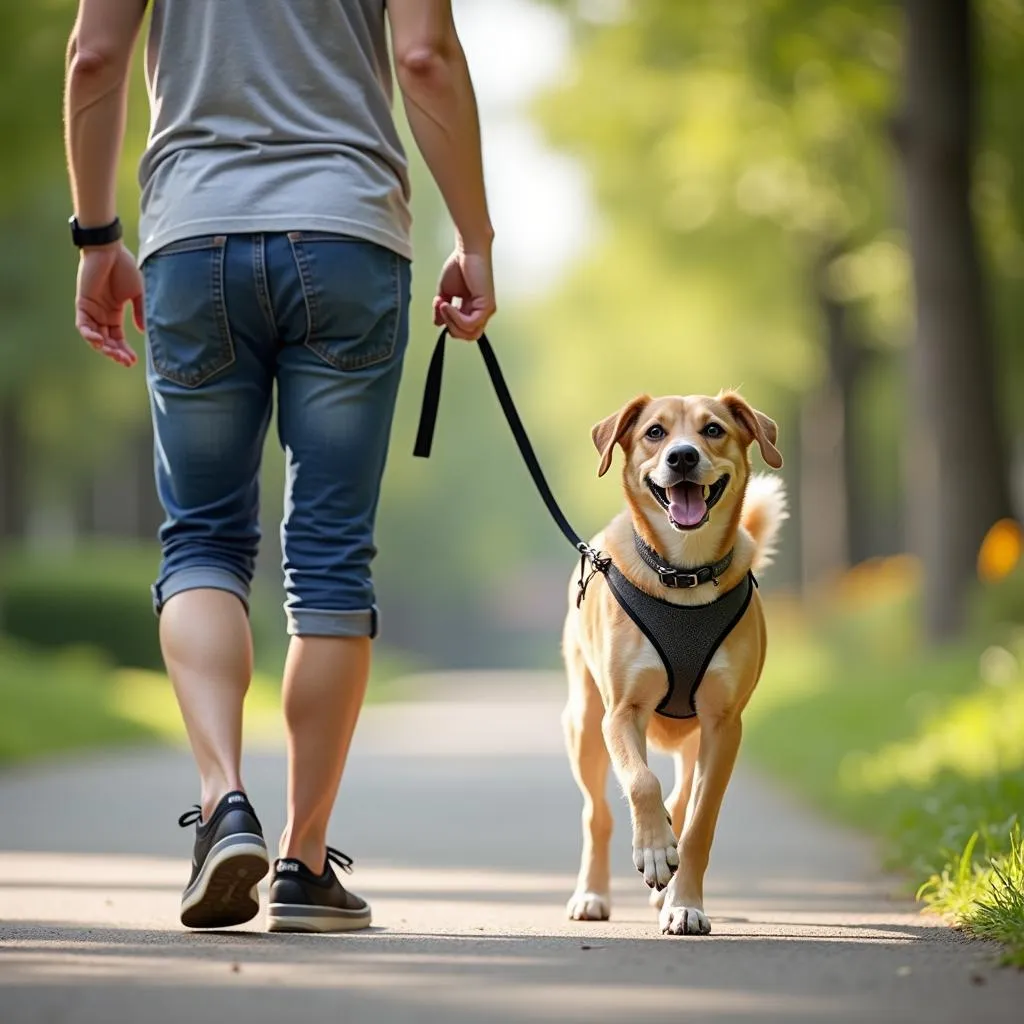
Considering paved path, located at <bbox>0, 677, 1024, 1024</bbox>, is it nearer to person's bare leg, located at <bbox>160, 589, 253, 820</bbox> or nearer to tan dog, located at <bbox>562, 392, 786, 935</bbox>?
tan dog, located at <bbox>562, 392, 786, 935</bbox>

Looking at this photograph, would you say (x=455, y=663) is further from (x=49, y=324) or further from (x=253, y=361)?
(x=253, y=361)

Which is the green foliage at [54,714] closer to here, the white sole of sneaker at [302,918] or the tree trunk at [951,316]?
the tree trunk at [951,316]

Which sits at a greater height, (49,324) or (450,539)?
(450,539)

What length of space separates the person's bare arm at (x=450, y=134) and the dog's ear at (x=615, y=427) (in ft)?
1.77

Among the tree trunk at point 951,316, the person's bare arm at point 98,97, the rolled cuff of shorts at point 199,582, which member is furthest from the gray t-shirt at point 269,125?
the tree trunk at point 951,316

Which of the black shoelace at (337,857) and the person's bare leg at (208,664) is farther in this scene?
the black shoelace at (337,857)

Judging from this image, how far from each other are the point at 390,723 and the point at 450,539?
96.5ft

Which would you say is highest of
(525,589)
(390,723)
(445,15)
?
(525,589)

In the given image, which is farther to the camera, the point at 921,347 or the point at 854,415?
the point at 854,415

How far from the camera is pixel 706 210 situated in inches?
842

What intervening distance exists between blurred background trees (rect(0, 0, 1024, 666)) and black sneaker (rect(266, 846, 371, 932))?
11035 millimetres

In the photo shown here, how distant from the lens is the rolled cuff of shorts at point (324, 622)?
452cm

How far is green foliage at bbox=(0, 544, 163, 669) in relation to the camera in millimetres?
22266

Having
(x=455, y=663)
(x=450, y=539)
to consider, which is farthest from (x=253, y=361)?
(x=455, y=663)
